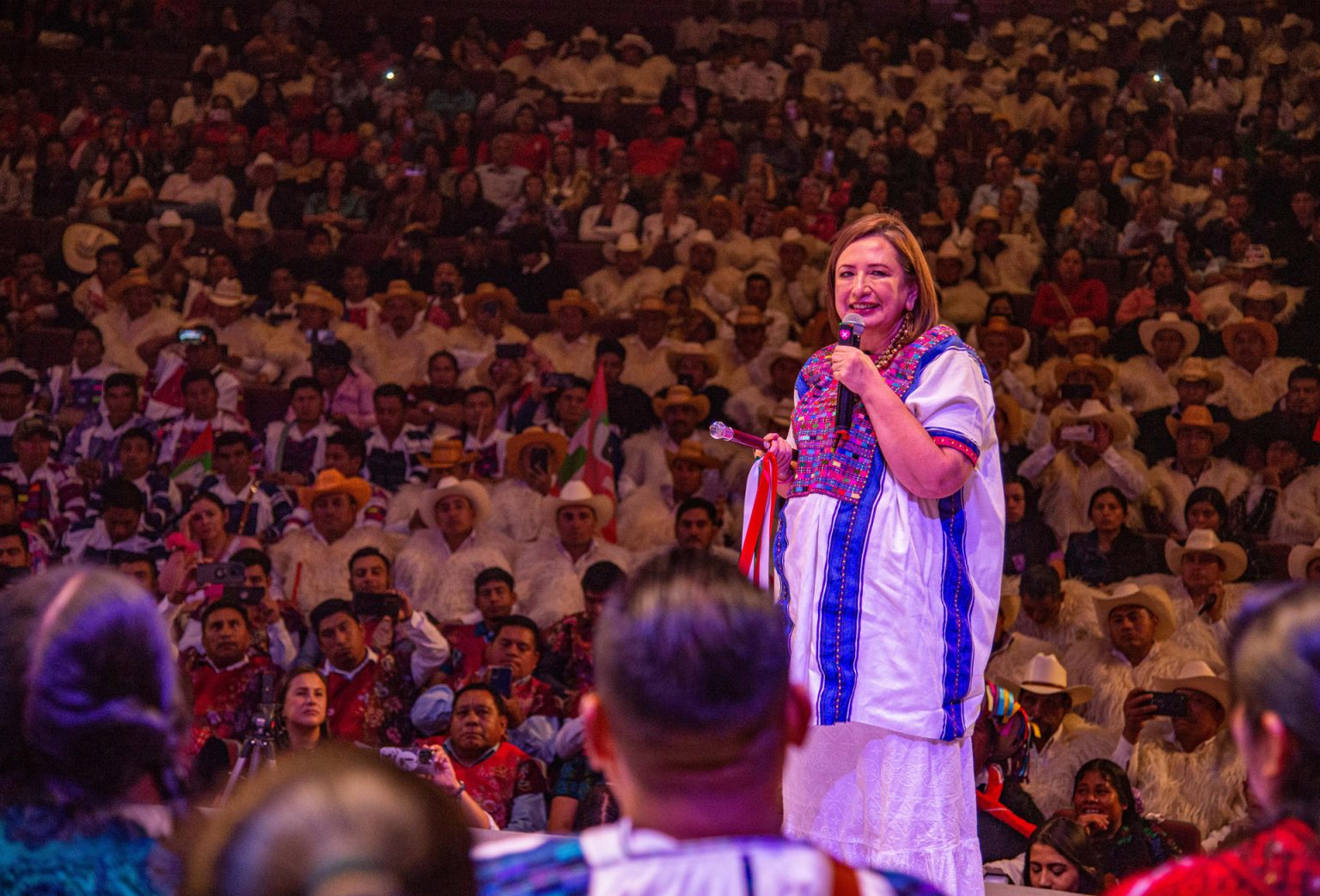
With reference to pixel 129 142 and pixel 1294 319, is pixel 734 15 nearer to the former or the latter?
pixel 129 142

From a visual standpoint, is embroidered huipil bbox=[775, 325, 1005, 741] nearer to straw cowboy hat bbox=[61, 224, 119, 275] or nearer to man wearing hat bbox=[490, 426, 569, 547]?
man wearing hat bbox=[490, 426, 569, 547]

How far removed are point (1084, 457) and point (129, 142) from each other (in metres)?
7.10

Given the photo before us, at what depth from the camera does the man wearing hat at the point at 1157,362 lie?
7.27 m

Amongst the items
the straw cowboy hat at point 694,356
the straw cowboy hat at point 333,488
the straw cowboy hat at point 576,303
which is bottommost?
the straw cowboy hat at point 333,488

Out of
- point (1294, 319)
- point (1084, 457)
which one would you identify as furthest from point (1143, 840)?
point (1294, 319)

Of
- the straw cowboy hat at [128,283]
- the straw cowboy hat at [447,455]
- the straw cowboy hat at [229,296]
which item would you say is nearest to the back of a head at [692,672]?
the straw cowboy hat at [447,455]

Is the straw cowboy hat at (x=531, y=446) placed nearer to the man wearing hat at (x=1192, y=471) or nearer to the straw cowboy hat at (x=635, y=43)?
the man wearing hat at (x=1192, y=471)

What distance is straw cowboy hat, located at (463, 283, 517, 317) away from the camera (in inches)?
333

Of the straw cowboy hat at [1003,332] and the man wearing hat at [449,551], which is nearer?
the man wearing hat at [449,551]

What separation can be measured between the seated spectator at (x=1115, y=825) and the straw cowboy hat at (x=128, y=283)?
615 centimetres

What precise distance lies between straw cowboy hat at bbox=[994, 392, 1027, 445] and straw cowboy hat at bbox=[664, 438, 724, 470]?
1352mm

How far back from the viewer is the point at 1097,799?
423 centimetres

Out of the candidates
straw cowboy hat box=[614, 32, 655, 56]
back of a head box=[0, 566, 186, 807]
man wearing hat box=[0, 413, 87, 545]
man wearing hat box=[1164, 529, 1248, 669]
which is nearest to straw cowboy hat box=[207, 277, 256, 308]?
man wearing hat box=[0, 413, 87, 545]

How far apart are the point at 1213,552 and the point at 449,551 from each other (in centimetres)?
307
